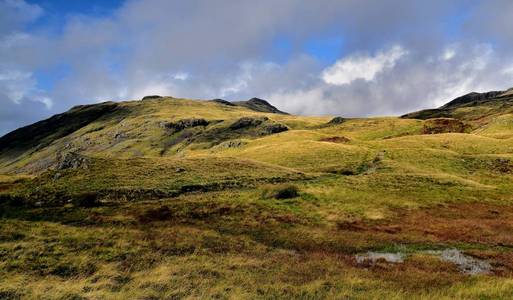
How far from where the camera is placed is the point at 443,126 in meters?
127

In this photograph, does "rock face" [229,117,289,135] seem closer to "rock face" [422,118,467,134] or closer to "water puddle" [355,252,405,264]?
"rock face" [422,118,467,134]

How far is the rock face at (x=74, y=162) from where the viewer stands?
5448 cm

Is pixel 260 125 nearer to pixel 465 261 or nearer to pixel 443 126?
pixel 443 126

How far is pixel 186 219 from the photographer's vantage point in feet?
124

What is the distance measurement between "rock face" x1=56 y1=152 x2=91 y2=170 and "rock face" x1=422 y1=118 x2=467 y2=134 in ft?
323

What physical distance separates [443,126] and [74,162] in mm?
106305

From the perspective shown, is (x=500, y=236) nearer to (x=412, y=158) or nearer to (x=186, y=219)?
(x=186, y=219)

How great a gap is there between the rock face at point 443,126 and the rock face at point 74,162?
323ft

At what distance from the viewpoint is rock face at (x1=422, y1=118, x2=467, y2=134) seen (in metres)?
125

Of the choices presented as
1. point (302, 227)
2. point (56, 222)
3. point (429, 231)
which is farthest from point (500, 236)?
point (56, 222)

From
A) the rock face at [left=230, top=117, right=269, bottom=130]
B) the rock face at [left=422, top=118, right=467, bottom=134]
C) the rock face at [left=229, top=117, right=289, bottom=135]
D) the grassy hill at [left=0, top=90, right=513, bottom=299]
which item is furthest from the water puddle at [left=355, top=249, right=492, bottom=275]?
the rock face at [left=230, top=117, right=269, bottom=130]

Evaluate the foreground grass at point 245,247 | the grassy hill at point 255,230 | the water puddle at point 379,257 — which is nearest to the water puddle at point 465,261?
the grassy hill at point 255,230

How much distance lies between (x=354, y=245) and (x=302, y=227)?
6.33 meters

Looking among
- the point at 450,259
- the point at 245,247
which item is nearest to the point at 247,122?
the point at 245,247
